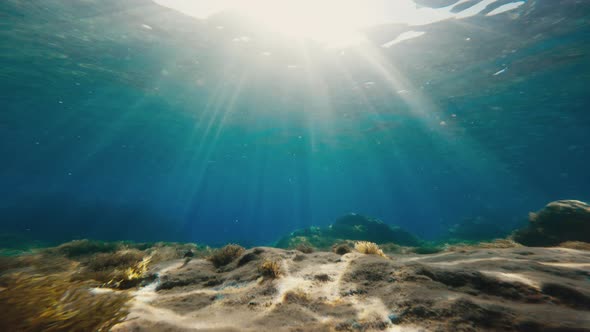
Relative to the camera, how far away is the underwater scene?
2.33m

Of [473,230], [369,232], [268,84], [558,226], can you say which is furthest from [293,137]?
[558,226]

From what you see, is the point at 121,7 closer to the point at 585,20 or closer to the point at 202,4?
the point at 202,4

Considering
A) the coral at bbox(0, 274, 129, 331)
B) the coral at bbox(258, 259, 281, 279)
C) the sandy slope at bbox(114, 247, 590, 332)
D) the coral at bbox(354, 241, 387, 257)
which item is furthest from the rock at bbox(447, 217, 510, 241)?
the coral at bbox(0, 274, 129, 331)

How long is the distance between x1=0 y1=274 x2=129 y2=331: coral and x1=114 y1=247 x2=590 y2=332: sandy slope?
212 millimetres

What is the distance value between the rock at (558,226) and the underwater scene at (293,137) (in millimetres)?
49

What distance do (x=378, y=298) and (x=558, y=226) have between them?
360 inches

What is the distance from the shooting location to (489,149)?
37.2 meters

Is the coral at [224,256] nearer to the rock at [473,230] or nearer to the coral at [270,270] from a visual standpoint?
the coral at [270,270]

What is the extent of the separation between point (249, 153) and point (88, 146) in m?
26.1

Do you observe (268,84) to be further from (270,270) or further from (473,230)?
(473,230)

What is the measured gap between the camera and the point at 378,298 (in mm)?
2387

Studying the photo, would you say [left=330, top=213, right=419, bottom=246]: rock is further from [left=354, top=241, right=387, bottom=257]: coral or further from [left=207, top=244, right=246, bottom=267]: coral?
[left=207, top=244, right=246, bottom=267]: coral

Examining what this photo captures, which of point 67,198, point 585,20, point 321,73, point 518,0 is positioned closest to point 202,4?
point 321,73

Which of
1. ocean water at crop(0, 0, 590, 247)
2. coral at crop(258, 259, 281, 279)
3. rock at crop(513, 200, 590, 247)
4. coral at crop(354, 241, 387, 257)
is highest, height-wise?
ocean water at crop(0, 0, 590, 247)
